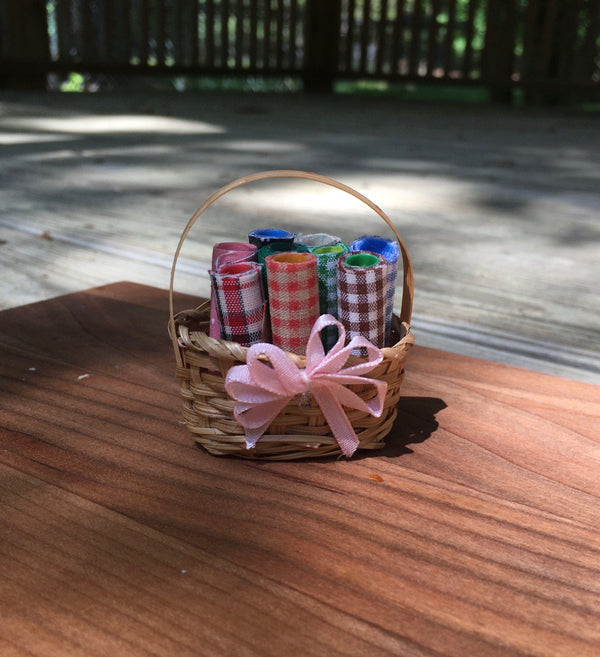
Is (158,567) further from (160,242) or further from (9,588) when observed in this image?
(160,242)

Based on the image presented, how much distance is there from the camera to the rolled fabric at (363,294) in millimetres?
813

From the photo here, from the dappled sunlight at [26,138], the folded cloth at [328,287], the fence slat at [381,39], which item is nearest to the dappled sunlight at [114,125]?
the dappled sunlight at [26,138]

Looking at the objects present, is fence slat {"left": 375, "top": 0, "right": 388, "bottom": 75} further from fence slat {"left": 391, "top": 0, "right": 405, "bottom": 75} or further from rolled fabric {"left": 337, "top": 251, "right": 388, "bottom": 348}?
rolled fabric {"left": 337, "top": 251, "right": 388, "bottom": 348}

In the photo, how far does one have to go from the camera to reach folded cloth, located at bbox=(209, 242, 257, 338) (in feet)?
2.86

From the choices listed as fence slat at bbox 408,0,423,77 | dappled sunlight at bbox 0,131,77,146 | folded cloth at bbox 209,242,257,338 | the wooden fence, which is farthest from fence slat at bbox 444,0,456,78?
Answer: folded cloth at bbox 209,242,257,338

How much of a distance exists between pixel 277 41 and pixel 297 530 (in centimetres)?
615

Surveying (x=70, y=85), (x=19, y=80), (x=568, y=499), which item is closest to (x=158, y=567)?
(x=568, y=499)

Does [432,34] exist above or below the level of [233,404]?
above

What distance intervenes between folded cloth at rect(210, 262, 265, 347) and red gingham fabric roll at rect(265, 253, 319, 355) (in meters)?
0.02

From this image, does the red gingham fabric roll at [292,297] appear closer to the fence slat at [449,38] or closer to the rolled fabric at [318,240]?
the rolled fabric at [318,240]

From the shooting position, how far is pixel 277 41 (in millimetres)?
6344

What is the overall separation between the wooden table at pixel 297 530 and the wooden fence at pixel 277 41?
514 centimetres

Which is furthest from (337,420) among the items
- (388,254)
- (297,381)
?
(388,254)

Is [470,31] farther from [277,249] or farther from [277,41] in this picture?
[277,249]
